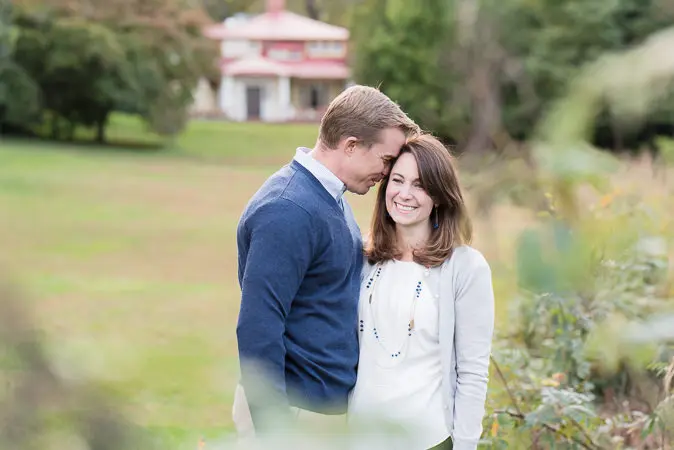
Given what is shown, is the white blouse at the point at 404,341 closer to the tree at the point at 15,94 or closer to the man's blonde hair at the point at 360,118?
the man's blonde hair at the point at 360,118

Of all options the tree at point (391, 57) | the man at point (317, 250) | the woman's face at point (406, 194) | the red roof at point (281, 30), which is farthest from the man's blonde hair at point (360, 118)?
the red roof at point (281, 30)

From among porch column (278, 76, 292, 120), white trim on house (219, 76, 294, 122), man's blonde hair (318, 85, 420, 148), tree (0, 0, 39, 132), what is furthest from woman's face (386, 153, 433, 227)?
porch column (278, 76, 292, 120)

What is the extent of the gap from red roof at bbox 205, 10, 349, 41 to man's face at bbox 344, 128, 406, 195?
5464 centimetres

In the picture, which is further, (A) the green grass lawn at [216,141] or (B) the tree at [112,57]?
(A) the green grass lawn at [216,141]

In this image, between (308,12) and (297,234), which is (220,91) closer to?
(308,12)

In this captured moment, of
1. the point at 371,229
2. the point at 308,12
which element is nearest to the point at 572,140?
the point at 371,229

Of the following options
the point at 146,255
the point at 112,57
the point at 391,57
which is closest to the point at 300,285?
the point at 146,255

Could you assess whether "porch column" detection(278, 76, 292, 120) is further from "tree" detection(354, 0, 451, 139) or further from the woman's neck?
the woman's neck

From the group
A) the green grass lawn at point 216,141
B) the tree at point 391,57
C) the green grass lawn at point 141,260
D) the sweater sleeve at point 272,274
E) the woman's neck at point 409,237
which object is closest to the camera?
the green grass lawn at point 141,260

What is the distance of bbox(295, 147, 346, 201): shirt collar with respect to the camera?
9.16 ft

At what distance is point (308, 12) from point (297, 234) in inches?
2642

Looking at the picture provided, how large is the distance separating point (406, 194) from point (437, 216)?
0.17 metres

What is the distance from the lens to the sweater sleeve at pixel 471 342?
2777 millimetres

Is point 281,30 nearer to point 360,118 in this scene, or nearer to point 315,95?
point 315,95
